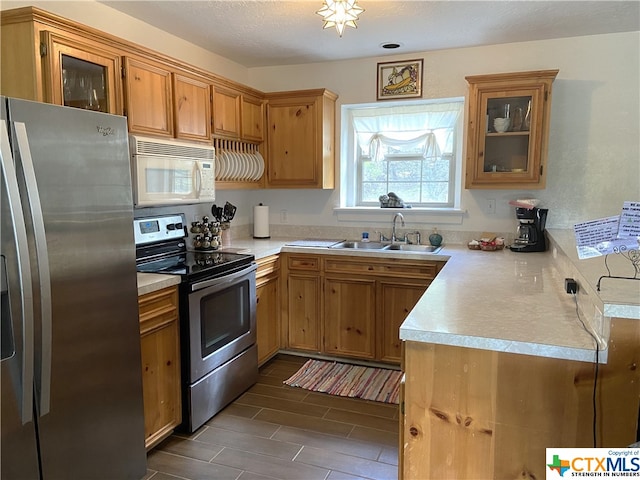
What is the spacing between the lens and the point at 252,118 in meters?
3.71

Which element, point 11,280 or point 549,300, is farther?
point 549,300

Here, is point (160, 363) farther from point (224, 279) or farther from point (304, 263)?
point (304, 263)

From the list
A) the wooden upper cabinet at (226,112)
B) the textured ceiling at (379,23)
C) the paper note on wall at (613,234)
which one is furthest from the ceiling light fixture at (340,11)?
the paper note on wall at (613,234)

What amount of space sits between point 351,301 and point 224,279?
3.68 ft

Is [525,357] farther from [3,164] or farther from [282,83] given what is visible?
[282,83]

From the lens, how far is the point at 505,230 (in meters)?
3.56

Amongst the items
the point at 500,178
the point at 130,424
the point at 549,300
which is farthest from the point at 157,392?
the point at 500,178

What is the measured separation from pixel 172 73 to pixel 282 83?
58.6 inches

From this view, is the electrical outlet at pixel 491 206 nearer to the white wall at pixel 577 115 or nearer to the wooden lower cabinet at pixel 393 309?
the white wall at pixel 577 115

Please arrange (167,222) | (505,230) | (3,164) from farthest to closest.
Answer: (505,230)
(167,222)
(3,164)

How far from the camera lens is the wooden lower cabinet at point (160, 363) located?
87.7 inches

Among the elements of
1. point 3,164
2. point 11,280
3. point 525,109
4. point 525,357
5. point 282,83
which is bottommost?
point 525,357

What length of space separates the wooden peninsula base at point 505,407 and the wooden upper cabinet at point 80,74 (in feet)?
6.37

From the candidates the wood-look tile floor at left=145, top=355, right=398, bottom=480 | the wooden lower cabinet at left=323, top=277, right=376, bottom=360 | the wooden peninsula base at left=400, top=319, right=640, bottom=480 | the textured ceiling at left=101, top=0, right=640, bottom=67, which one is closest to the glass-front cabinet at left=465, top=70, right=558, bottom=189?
the textured ceiling at left=101, top=0, right=640, bottom=67
